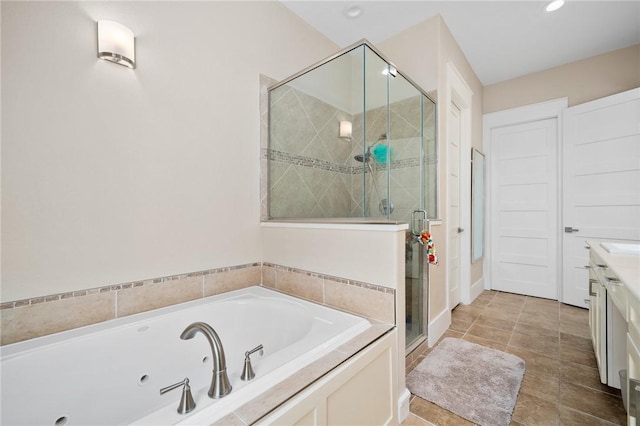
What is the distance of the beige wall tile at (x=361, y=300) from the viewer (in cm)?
139

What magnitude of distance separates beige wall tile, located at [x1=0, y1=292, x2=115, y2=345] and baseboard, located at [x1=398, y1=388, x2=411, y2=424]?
159cm

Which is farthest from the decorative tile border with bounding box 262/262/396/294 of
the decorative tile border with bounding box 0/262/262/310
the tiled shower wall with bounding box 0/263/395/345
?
the decorative tile border with bounding box 0/262/262/310

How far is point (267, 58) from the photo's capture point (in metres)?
2.14

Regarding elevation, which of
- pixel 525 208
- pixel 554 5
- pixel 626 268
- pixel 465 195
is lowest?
pixel 626 268

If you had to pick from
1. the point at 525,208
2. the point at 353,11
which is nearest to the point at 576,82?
the point at 525,208

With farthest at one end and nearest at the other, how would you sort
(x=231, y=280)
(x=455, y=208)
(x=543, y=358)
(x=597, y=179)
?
(x=455, y=208)
(x=597, y=179)
(x=543, y=358)
(x=231, y=280)

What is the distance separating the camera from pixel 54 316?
4.04ft

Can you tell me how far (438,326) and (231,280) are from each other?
1.81m

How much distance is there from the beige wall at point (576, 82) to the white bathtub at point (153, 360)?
12.3 ft

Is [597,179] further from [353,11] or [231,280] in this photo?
[231,280]

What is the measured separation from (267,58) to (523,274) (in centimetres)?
392

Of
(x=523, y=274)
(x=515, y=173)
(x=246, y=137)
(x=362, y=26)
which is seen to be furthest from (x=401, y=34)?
(x=523, y=274)

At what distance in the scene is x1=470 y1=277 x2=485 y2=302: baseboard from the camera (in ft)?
10.8

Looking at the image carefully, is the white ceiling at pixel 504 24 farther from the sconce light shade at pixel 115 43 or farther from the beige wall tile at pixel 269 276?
the beige wall tile at pixel 269 276
